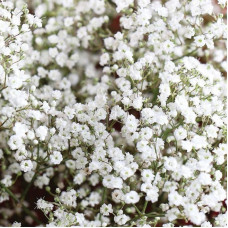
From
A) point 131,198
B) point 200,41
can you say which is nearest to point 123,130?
point 131,198

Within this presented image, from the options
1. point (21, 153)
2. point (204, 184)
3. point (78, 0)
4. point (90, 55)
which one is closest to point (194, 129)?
point (204, 184)

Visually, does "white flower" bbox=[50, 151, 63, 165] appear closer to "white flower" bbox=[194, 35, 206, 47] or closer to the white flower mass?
the white flower mass

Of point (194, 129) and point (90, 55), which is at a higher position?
point (90, 55)

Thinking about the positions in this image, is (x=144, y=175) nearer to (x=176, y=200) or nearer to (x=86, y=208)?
(x=176, y=200)

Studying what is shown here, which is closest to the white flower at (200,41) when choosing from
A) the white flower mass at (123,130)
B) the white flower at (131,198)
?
the white flower mass at (123,130)

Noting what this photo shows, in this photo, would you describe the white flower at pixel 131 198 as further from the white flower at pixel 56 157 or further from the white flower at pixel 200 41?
the white flower at pixel 200 41

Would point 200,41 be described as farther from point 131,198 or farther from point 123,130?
point 131,198

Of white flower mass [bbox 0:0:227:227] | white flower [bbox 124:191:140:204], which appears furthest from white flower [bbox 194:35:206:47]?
white flower [bbox 124:191:140:204]

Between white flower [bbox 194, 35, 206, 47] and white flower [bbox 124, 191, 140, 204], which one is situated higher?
white flower [bbox 194, 35, 206, 47]
